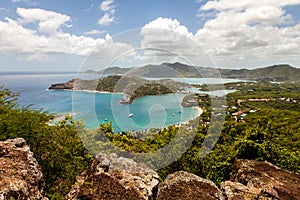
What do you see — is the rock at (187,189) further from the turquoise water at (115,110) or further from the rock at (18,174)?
the turquoise water at (115,110)

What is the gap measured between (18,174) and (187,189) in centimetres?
332

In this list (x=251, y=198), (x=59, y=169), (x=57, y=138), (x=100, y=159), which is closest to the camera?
(x=251, y=198)

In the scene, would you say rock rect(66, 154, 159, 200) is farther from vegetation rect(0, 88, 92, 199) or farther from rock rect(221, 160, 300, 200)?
vegetation rect(0, 88, 92, 199)

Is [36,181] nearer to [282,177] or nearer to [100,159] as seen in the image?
[100,159]

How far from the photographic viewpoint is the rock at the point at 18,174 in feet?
12.3

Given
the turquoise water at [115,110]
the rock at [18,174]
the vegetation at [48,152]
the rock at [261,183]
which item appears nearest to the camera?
the rock at [18,174]

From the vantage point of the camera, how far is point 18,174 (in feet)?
13.8

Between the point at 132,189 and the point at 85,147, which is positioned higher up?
the point at 132,189

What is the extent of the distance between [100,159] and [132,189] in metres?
1.78

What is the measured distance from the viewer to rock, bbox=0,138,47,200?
3.75m

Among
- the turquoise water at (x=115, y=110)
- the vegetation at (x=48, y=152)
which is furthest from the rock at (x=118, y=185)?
the turquoise water at (x=115, y=110)

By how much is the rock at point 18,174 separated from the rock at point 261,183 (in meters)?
3.79

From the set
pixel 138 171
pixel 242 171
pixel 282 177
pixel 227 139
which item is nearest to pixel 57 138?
pixel 138 171

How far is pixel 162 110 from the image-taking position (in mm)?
11570
